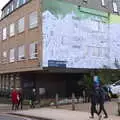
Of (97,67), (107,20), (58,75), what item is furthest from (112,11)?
(58,75)

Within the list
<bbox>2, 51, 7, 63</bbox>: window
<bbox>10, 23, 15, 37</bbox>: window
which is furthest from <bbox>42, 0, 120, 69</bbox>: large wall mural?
<bbox>2, 51, 7, 63</bbox>: window

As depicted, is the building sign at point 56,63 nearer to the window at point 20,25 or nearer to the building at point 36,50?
the building at point 36,50

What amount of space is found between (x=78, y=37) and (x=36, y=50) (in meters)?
4.82

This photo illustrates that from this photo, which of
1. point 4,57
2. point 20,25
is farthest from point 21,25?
point 4,57

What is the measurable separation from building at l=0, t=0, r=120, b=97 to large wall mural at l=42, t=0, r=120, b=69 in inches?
4.1

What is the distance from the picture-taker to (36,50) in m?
39.7

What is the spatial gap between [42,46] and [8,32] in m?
11.4

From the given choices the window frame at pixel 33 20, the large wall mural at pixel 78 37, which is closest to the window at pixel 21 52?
the window frame at pixel 33 20

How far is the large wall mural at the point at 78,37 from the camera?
3891 cm

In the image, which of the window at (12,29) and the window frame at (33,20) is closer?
the window frame at (33,20)

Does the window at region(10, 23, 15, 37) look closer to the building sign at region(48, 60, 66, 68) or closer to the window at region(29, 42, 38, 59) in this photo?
the window at region(29, 42, 38, 59)

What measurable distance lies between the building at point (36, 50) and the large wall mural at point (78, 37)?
105mm

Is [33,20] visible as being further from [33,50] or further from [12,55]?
[12,55]

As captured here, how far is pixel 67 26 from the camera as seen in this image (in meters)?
40.4
